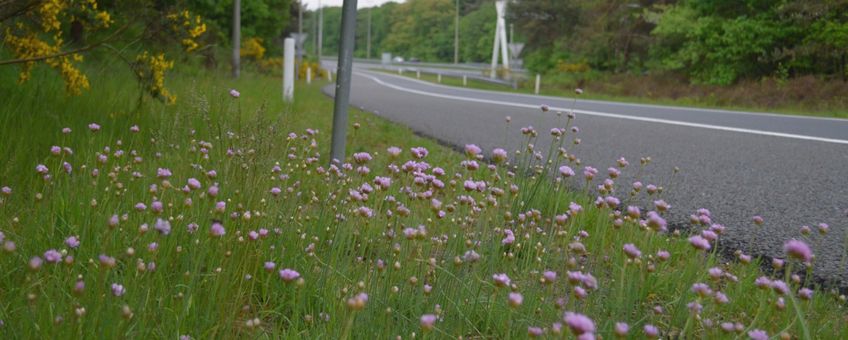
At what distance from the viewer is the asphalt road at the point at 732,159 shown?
9.93ft

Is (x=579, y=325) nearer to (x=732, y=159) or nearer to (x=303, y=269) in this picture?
(x=303, y=269)

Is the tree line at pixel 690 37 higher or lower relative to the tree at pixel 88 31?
higher

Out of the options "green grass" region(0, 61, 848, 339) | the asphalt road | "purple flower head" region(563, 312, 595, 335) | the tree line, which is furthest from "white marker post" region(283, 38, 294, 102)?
the tree line

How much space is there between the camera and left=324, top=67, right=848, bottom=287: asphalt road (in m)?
3.03

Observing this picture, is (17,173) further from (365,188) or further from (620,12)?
(620,12)

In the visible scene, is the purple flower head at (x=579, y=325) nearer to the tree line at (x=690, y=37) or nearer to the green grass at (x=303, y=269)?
the green grass at (x=303, y=269)

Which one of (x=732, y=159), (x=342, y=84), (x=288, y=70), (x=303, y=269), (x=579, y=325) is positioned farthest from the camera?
(x=288, y=70)

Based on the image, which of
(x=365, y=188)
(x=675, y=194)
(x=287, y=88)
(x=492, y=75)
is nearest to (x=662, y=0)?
(x=492, y=75)

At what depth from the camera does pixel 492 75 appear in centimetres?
3309

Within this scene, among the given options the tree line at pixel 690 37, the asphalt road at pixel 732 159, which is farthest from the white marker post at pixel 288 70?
the tree line at pixel 690 37

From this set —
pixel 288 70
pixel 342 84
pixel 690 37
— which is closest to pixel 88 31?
pixel 342 84

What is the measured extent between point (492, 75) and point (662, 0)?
33.2 ft

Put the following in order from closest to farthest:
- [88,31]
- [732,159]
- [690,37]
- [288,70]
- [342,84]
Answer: [342,84], [88,31], [732,159], [288,70], [690,37]

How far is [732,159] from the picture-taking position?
515 cm
